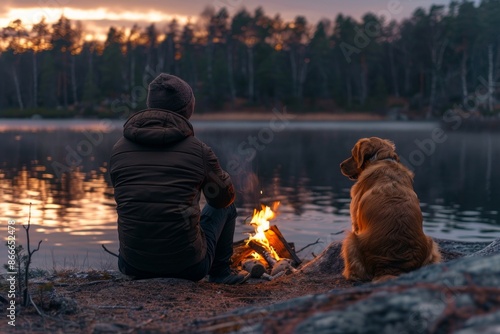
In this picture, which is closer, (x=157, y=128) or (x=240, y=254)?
(x=157, y=128)

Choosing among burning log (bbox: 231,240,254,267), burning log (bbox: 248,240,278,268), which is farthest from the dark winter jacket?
burning log (bbox: 248,240,278,268)

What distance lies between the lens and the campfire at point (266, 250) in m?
7.67

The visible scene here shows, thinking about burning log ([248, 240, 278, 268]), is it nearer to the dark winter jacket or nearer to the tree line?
the dark winter jacket

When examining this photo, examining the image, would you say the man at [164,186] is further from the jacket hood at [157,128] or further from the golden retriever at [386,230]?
the golden retriever at [386,230]

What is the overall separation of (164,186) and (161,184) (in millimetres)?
30

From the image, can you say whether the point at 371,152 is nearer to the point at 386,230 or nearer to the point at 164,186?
the point at 386,230

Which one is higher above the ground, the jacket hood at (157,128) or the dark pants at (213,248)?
the jacket hood at (157,128)

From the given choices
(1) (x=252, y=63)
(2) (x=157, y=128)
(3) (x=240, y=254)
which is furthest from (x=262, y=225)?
(1) (x=252, y=63)

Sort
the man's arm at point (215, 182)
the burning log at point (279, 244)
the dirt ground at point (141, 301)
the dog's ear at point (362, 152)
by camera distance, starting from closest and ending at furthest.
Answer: the dirt ground at point (141, 301) < the man's arm at point (215, 182) < the dog's ear at point (362, 152) < the burning log at point (279, 244)

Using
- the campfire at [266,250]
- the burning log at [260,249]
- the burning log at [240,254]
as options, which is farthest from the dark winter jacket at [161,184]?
the burning log at [260,249]

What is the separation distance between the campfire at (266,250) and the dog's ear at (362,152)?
161cm

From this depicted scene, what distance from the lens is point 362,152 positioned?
255 inches

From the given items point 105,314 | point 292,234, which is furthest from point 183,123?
point 292,234

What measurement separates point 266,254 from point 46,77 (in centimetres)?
7920
